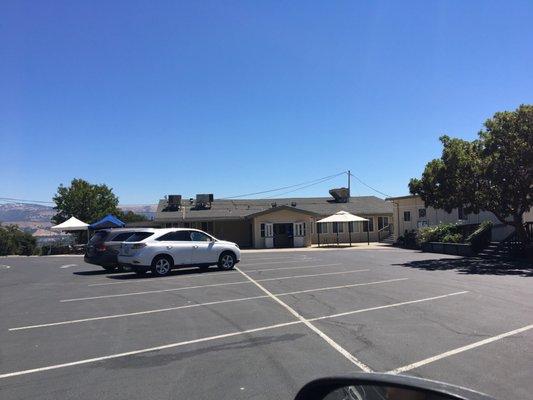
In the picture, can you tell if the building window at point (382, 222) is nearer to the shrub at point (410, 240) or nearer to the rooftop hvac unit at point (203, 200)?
the shrub at point (410, 240)

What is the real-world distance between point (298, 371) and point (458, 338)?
2.99 meters

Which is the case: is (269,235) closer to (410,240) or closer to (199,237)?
(410,240)

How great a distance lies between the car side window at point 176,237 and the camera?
19375 millimetres

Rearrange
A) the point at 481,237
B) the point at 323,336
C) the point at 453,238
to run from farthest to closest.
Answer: the point at 453,238 → the point at 481,237 → the point at 323,336

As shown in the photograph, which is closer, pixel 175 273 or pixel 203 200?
pixel 175 273

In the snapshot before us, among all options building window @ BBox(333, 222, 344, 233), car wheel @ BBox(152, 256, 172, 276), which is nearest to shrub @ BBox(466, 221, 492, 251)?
car wheel @ BBox(152, 256, 172, 276)

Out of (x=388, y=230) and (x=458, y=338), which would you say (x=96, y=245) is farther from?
(x=388, y=230)

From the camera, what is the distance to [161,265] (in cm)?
1906

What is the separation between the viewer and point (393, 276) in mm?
17219

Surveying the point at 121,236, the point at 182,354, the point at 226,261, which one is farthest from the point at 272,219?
the point at 182,354

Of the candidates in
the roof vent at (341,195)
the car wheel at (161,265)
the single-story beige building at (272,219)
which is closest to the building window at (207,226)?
the single-story beige building at (272,219)

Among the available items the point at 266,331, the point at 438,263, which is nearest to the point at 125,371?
the point at 266,331

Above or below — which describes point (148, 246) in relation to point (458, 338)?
above

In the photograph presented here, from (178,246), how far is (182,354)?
12.3m
